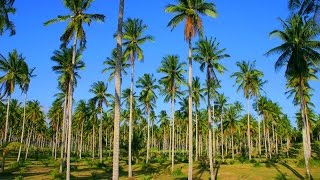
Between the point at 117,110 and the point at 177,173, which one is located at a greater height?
the point at 117,110

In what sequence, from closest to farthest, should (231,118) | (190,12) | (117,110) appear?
(117,110)
(190,12)
(231,118)

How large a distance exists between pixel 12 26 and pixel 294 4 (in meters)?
17.7

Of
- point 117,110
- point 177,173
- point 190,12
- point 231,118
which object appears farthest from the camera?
point 231,118

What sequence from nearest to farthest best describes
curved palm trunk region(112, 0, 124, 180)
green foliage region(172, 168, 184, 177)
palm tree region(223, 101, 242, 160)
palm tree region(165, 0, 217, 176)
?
curved palm trunk region(112, 0, 124, 180)
palm tree region(165, 0, 217, 176)
green foliage region(172, 168, 184, 177)
palm tree region(223, 101, 242, 160)

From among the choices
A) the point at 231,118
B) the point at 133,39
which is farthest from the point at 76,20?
the point at 231,118

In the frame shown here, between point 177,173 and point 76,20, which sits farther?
point 177,173

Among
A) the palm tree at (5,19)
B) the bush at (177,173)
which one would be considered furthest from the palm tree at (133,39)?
the palm tree at (5,19)

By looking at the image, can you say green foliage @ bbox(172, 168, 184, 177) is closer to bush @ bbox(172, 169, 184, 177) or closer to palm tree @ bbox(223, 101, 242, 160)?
bush @ bbox(172, 169, 184, 177)

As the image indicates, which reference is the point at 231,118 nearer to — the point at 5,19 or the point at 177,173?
the point at 177,173

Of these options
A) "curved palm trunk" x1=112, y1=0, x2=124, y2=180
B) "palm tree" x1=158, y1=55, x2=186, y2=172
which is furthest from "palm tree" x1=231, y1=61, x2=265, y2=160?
"curved palm trunk" x1=112, y1=0, x2=124, y2=180

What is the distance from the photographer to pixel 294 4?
79.0 ft

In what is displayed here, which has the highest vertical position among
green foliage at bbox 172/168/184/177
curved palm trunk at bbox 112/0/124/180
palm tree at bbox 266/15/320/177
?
palm tree at bbox 266/15/320/177

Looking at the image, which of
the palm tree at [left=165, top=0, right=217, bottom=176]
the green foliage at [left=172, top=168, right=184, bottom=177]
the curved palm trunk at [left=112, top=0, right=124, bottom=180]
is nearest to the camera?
the curved palm trunk at [left=112, top=0, right=124, bottom=180]

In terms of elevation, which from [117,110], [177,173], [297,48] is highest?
[297,48]
